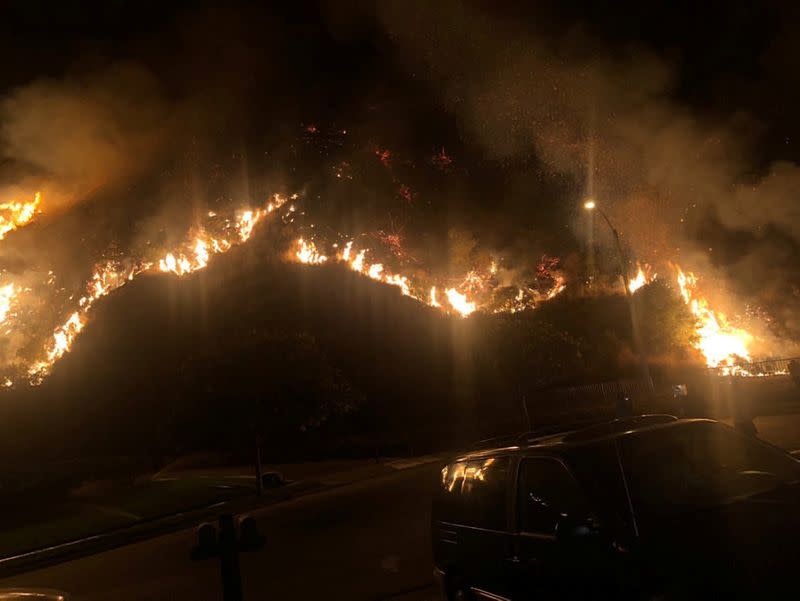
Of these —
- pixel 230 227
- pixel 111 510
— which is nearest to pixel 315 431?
pixel 111 510

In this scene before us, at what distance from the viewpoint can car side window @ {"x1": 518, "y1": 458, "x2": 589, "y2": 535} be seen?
3245 mm

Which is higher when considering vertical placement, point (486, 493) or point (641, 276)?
point (641, 276)

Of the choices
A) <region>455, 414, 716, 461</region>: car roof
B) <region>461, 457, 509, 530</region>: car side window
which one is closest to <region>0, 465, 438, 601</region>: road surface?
<region>461, 457, 509, 530</region>: car side window

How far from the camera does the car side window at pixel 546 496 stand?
3245 mm

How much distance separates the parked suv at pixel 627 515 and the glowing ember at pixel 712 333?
28.0 m

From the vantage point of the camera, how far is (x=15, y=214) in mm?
27000

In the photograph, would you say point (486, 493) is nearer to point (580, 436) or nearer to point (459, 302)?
point (580, 436)

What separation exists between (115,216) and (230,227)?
17.7 feet

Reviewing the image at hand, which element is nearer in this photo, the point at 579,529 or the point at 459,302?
the point at 579,529

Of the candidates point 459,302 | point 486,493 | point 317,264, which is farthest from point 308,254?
point 486,493

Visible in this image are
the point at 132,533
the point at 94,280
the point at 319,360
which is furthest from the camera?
the point at 94,280

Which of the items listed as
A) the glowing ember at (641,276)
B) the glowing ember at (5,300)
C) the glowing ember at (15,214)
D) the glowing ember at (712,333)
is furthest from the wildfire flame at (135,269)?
the glowing ember at (712,333)

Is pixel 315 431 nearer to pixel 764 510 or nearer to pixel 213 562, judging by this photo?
pixel 213 562

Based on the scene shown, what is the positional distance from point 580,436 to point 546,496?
0.43 meters
